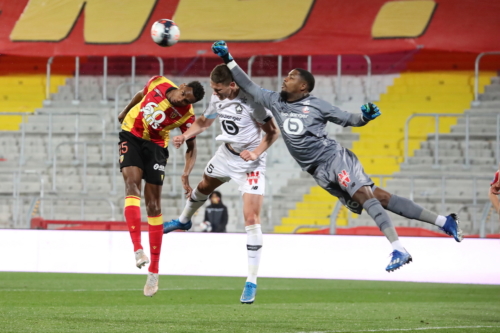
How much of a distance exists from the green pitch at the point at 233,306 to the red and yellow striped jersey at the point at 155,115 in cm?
189

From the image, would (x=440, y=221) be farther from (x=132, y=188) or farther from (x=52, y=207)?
(x=52, y=207)

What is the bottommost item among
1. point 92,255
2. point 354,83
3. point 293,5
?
point 92,255

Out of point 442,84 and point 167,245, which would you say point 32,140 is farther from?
point 442,84

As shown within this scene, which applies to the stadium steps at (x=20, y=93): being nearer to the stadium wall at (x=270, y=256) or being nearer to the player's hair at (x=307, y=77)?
the stadium wall at (x=270, y=256)

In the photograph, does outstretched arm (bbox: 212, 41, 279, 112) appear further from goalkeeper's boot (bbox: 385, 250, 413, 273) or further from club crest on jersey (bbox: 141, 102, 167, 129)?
goalkeeper's boot (bbox: 385, 250, 413, 273)

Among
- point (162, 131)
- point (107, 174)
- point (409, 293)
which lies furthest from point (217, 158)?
point (107, 174)

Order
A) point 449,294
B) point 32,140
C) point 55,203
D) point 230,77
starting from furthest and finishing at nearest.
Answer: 1. point 32,140
2. point 55,203
3. point 449,294
4. point 230,77

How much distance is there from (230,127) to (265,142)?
0.57m

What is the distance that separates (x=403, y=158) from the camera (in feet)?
65.5

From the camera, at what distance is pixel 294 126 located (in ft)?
30.3

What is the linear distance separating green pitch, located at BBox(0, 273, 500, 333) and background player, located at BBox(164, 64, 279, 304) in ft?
3.20

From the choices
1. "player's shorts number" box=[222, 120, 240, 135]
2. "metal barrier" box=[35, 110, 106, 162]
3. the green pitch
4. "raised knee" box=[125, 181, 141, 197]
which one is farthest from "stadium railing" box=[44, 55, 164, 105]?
"raised knee" box=[125, 181, 141, 197]

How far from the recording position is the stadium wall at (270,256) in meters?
15.8

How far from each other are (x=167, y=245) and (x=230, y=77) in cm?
724
